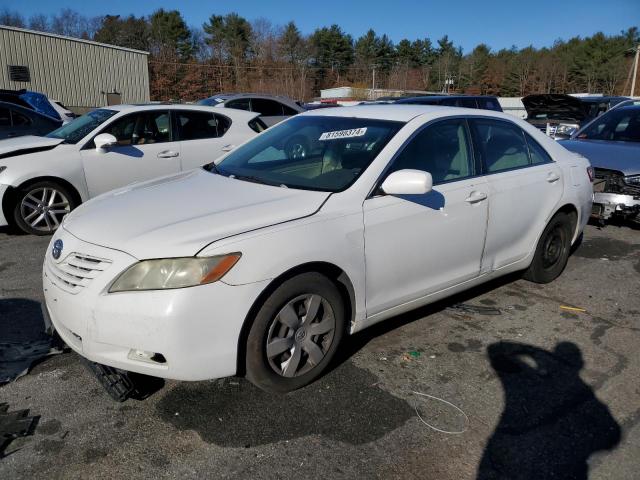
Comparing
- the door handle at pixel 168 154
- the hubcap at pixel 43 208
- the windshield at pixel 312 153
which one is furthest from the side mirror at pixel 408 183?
the hubcap at pixel 43 208

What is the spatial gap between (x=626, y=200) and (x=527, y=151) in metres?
2.55

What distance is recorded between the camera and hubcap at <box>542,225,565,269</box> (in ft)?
15.6

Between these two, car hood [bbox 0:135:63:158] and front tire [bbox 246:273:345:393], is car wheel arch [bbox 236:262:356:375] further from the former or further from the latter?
car hood [bbox 0:135:63:158]

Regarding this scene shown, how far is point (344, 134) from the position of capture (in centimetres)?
377

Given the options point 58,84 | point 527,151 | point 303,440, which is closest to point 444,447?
point 303,440

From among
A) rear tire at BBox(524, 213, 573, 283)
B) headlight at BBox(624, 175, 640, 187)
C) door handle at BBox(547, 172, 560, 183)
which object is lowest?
rear tire at BBox(524, 213, 573, 283)

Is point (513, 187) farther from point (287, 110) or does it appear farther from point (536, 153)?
point (287, 110)

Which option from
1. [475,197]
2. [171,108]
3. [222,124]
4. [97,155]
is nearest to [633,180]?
[475,197]

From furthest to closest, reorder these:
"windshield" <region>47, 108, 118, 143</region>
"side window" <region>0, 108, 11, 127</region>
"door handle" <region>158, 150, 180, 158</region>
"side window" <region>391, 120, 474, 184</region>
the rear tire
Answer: "side window" <region>0, 108, 11, 127</region>
"door handle" <region>158, 150, 180, 158</region>
"windshield" <region>47, 108, 118, 143</region>
the rear tire
"side window" <region>391, 120, 474, 184</region>

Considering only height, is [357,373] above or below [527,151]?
below

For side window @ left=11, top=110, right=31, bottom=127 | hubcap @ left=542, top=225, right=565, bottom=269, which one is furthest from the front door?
side window @ left=11, top=110, right=31, bottom=127

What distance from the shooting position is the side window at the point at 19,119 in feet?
28.9

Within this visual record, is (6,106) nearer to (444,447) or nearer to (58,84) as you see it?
(444,447)

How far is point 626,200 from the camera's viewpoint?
20.4ft
